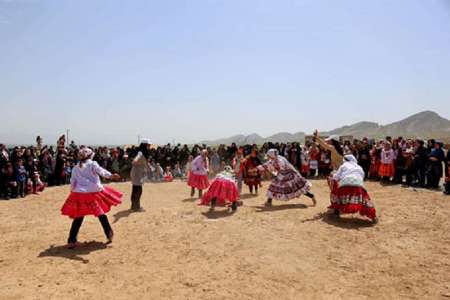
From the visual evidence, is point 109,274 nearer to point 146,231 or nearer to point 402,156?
point 146,231

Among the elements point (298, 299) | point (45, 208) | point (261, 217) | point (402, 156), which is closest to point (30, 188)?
point (45, 208)

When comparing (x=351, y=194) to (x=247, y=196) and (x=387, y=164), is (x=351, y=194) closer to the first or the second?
(x=247, y=196)

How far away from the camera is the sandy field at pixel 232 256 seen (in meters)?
5.60

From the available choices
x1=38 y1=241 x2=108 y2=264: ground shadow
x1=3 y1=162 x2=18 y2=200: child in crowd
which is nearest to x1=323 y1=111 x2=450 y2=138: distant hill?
x1=3 y1=162 x2=18 y2=200: child in crowd

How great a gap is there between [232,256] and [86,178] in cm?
308

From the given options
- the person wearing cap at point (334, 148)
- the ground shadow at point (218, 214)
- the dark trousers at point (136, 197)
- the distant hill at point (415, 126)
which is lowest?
the ground shadow at point (218, 214)

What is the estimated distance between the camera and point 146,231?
8.55 metres

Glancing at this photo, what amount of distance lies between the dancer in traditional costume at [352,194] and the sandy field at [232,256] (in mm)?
343

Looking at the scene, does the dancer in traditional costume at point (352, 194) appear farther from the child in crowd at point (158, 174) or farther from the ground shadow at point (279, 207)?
the child in crowd at point (158, 174)

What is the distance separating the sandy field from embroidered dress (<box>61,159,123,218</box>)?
699 mm

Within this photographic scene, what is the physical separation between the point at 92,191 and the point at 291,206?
19.4ft

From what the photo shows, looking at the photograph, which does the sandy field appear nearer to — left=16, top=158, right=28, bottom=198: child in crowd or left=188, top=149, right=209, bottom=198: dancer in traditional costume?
left=188, top=149, right=209, bottom=198: dancer in traditional costume

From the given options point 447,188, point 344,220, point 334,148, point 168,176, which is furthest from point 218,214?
point 168,176

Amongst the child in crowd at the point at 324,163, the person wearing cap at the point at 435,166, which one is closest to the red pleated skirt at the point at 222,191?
the person wearing cap at the point at 435,166
